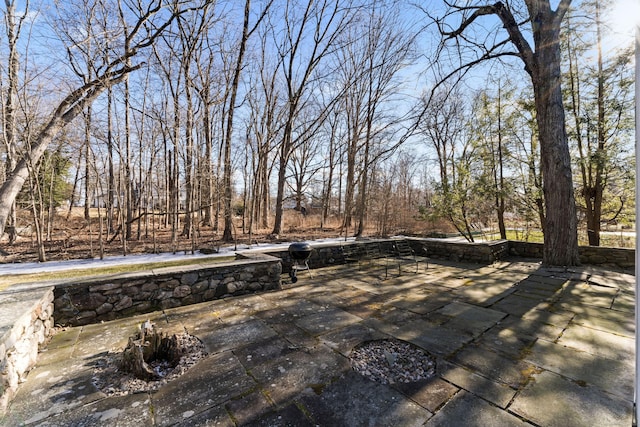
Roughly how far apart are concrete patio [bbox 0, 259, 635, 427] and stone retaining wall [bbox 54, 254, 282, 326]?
0.67 feet

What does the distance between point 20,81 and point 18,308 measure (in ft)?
19.1

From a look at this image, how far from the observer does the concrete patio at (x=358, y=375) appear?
1.71m

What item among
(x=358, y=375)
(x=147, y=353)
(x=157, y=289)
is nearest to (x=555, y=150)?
(x=358, y=375)

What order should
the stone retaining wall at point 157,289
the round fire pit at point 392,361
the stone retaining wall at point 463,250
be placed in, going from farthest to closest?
the stone retaining wall at point 463,250
the stone retaining wall at point 157,289
the round fire pit at point 392,361

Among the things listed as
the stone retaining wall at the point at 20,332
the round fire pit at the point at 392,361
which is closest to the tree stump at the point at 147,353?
the stone retaining wall at the point at 20,332

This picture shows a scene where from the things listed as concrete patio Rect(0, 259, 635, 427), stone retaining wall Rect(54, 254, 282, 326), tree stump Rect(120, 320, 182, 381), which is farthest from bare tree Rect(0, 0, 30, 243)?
tree stump Rect(120, 320, 182, 381)

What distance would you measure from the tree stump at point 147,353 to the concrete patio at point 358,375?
0.24 meters

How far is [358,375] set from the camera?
2135mm

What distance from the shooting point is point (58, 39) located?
558cm

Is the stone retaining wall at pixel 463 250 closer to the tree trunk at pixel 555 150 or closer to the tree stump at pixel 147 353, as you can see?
the tree trunk at pixel 555 150

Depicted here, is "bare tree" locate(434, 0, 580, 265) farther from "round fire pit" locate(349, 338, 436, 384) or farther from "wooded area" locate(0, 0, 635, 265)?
"round fire pit" locate(349, 338, 436, 384)

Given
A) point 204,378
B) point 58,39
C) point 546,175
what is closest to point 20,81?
point 58,39

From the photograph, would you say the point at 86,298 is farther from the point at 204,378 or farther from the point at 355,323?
the point at 355,323

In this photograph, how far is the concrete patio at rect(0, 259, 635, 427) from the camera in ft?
5.62
